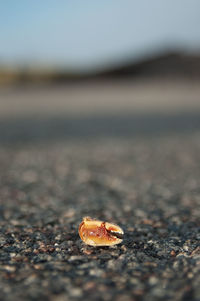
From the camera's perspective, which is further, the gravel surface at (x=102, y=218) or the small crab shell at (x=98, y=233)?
the small crab shell at (x=98, y=233)

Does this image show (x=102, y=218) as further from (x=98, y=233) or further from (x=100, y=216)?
(x=98, y=233)

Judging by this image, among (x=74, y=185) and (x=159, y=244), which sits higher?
(x=74, y=185)

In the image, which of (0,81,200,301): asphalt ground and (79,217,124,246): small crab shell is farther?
(79,217,124,246): small crab shell

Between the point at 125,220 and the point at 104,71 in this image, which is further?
the point at 104,71

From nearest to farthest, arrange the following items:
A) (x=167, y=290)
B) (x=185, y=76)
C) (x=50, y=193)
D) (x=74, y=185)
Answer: (x=167, y=290), (x=50, y=193), (x=74, y=185), (x=185, y=76)

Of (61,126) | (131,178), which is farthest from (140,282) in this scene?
(61,126)

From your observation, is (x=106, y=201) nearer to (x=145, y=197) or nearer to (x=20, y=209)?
(x=145, y=197)

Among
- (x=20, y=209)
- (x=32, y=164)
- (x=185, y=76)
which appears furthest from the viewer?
(x=185, y=76)
